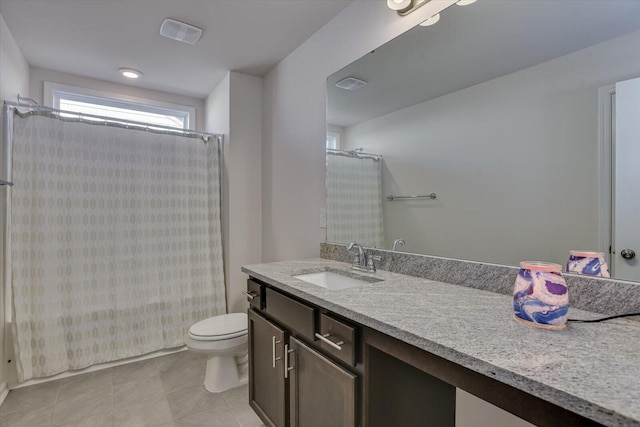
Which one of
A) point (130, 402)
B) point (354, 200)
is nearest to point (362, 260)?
point (354, 200)

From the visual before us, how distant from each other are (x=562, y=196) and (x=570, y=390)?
741mm

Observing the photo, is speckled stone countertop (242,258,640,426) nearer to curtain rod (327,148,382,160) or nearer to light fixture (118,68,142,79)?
curtain rod (327,148,382,160)

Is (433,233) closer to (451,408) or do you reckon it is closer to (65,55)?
(451,408)

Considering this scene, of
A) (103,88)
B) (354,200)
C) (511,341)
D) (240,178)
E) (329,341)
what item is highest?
(103,88)

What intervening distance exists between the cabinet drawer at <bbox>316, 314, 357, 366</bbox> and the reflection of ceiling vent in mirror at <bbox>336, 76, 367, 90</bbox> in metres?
1.36

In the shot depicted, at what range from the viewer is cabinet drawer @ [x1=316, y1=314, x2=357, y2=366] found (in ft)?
3.29

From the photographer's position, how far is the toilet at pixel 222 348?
197 cm

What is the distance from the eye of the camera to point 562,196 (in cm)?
105

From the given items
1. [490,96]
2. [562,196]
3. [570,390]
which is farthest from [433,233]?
[570,390]

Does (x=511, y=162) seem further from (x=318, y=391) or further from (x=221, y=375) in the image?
(x=221, y=375)

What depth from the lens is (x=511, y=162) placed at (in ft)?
3.91

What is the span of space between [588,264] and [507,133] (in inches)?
21.2

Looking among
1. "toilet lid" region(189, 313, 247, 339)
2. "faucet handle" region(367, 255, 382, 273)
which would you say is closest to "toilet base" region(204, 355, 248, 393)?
"toilet lid" region(189, 313, 247, 339)

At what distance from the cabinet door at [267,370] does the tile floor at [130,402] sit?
26 centimetres
